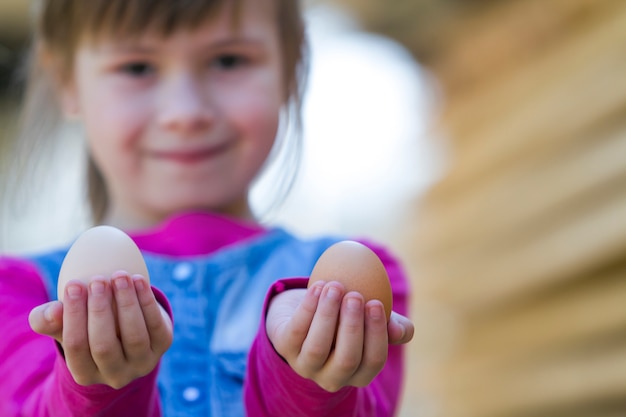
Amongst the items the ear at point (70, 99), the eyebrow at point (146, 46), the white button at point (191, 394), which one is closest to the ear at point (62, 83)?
the ear at point (70, 99)

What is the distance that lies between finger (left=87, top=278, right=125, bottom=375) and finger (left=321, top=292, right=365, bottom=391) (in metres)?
0.15

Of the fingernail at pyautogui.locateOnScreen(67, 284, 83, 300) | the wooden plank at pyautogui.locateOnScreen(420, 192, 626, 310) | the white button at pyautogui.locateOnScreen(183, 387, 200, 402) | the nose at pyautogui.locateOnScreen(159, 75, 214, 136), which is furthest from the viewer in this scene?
the wooden plank at pyautogui.locateOnScreen(420, 192, 626, 310)

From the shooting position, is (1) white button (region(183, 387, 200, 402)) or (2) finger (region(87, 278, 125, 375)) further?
(1) white button (region(183, 387, 200, 402))

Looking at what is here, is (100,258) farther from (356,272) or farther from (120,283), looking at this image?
(356,272)

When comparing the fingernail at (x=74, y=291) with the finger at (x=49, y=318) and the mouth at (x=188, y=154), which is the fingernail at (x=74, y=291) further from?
the mouth at (x=188, y=154)

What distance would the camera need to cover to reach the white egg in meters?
0.59

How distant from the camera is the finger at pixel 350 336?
1.85 ft

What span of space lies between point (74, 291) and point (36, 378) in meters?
0.25

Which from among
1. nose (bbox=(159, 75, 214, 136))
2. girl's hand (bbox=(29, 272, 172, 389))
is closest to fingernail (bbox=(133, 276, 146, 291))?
girl's hand (bbox=(29, 272, 172, 389))

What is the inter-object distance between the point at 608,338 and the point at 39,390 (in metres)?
1.47

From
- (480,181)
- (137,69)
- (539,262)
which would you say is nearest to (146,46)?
(137,69)

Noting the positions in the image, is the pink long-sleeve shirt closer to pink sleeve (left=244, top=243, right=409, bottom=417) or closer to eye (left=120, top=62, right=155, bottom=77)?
pink sleeve (left=244, top=243, right=409, bottom=417)

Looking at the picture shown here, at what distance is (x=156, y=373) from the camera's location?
0.70 meters

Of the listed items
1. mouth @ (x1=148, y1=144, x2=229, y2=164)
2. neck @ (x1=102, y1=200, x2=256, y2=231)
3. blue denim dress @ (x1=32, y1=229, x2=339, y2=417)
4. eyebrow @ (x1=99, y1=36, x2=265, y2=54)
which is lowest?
blue denim dress @ (x1=32, y1=229, x2=339, y2=417)
